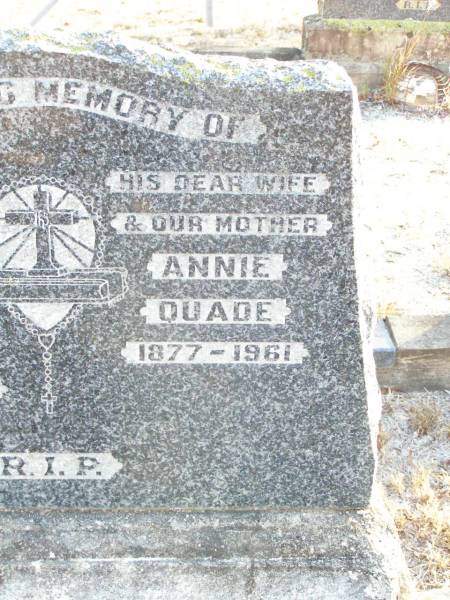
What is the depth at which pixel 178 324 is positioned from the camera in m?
2.28

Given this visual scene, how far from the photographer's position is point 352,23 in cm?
791

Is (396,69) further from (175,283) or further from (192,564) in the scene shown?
(192,564)

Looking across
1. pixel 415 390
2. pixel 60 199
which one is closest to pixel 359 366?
pixel 60 199

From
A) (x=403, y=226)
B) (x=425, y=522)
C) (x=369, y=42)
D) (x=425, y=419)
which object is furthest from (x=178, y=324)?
(x=369, y=42)

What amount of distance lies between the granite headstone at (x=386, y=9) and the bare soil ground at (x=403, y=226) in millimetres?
920

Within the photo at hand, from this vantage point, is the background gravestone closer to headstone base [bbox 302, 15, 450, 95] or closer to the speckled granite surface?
the speckled granite surface

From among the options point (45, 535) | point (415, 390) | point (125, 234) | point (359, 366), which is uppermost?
point (125, 234)

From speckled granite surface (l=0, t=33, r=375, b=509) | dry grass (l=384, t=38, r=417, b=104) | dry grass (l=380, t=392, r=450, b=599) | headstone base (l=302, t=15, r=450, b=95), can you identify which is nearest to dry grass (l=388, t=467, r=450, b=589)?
dry grass (l=380, t=392, r=450, b=599)

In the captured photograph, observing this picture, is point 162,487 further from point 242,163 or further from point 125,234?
point 242,163

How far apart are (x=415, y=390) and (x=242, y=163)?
212 cm

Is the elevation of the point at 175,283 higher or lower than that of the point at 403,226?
higher

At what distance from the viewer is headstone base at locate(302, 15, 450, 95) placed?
787cm

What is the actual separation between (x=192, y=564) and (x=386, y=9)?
6.90 metres

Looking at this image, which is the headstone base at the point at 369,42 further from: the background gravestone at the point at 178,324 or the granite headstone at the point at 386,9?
the background gravestone at the point at 178,324
